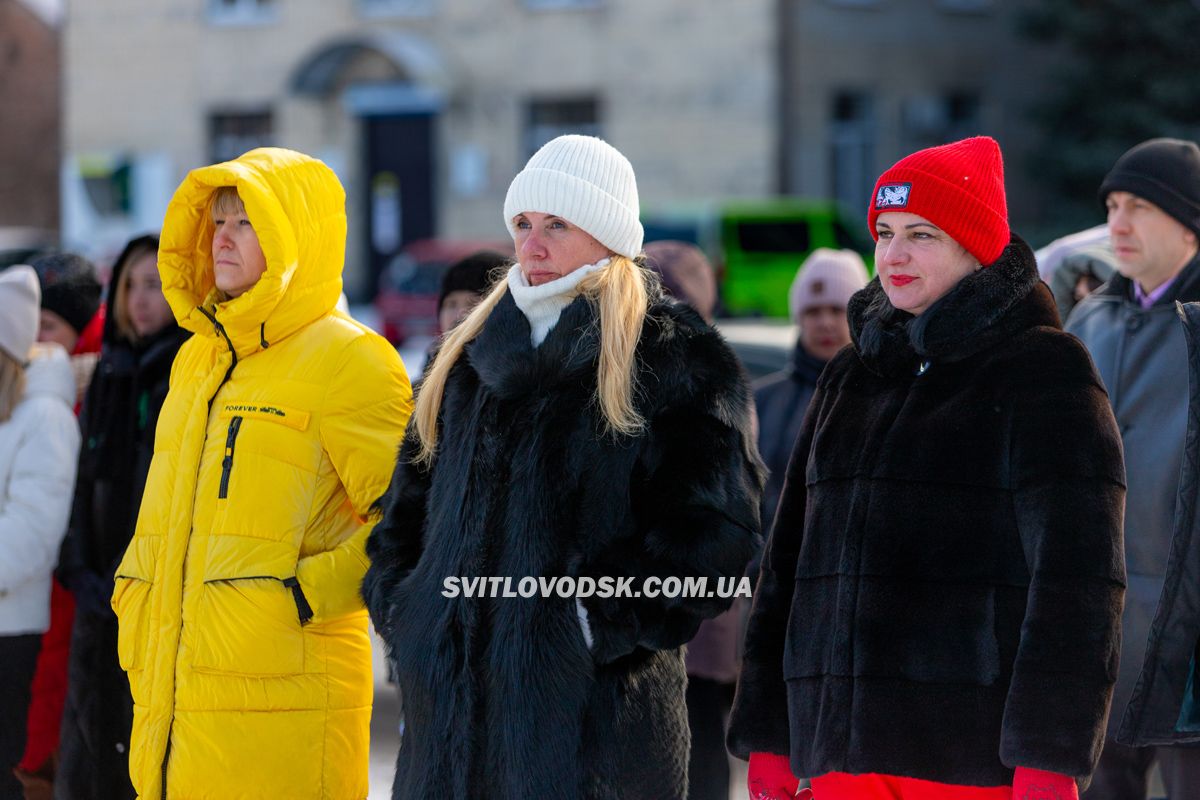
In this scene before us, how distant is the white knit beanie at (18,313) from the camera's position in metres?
4.84

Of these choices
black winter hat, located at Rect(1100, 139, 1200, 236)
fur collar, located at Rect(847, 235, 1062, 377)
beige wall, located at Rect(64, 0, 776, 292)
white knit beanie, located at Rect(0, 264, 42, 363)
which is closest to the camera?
fur collar, located at Rect(847, 235, 1062, 377)

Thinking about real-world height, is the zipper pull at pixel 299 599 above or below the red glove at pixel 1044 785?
above

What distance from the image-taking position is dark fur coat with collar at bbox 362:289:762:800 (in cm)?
320

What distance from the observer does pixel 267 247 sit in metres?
3.81

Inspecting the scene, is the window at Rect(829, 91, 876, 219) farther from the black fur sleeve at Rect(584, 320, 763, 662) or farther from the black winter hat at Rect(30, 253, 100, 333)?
the black fur sleeve at Rect(584, 320, 763, 662)

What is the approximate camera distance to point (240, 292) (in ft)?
13.0

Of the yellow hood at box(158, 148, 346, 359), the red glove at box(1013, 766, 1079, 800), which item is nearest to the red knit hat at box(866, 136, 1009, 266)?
the red glove at box(1013, 766, 1079, 800)

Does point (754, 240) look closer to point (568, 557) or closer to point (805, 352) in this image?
point (805, 352)

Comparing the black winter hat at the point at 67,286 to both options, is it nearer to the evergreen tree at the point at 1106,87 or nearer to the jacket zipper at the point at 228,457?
the jacket zipper at the point at 228,457

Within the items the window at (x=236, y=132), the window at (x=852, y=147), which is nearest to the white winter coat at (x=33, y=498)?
the window at (x=852, y=147)

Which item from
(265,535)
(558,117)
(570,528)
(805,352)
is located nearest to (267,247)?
(265,535)

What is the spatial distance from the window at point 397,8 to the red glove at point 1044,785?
22.7m

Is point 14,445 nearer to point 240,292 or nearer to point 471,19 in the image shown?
point 240,292

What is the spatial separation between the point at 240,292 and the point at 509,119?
20393 mm
